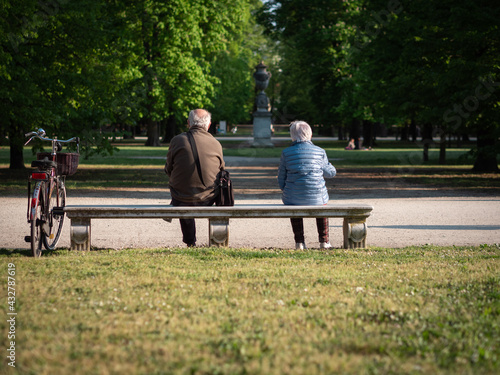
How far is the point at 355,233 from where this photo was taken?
8.00 meters

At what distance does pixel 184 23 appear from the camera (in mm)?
31172

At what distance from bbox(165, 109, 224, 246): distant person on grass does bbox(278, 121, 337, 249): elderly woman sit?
2.96ft

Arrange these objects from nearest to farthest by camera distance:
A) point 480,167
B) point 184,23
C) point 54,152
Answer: point 54,152 < point 480,167 < point 184,23

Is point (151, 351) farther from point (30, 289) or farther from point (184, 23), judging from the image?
point (184, 23)

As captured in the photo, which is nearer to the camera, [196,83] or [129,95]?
[129,95]

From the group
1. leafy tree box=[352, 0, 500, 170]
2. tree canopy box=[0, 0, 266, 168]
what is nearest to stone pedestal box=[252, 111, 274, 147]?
leafy tree box=[352, 0, 500, 170]

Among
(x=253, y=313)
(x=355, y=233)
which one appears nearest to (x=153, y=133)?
(x=355, y=233)

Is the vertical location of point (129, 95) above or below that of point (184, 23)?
below

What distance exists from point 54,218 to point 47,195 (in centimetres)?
58

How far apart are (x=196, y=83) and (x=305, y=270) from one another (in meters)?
29.3

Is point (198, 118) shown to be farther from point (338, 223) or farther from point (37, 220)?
point (338, 223)

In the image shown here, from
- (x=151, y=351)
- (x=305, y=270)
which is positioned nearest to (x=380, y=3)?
(x=305, y=270)

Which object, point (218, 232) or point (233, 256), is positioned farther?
point (218, 232)

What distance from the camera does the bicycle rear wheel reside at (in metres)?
6.96
